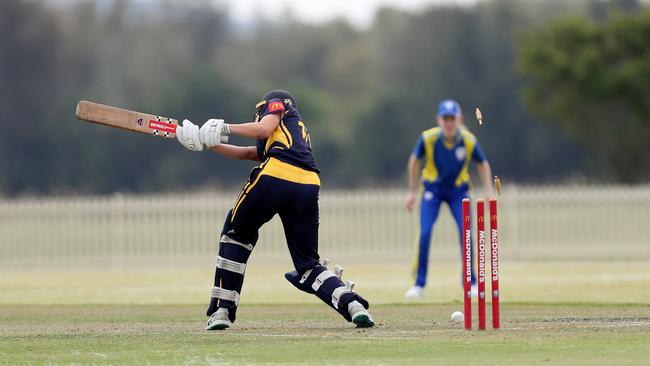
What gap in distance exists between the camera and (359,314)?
31.8ft

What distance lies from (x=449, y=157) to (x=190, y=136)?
5410 mm

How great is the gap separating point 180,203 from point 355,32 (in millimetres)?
63026

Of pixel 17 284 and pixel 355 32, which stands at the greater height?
pixel 355 32

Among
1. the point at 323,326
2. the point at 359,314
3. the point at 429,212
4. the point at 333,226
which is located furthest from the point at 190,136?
the point at 333,226

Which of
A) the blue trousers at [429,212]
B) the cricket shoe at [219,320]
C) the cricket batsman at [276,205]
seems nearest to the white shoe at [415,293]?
the blue trousers at [429,212]

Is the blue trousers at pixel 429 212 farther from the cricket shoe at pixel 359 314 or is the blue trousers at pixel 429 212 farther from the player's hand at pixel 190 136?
the player's hand at pixel 190 136

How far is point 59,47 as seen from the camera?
243 ft

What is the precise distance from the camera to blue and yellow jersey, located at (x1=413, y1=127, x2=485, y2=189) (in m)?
14.4

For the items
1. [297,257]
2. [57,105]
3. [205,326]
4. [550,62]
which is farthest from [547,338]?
[57,105]

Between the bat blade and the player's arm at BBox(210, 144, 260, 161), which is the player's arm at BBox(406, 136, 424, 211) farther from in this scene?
the bat blade

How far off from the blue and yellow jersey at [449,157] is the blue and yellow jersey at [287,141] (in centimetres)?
470

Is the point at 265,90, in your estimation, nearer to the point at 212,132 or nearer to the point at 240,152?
the point at 240,152

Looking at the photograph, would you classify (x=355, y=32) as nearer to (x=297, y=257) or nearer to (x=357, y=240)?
(x=357, y=240)

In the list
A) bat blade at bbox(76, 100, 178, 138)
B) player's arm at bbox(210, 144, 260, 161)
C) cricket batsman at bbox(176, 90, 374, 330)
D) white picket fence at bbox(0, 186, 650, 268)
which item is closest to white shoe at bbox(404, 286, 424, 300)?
cricket batsman at bbox(176, 90, 374, 330)
